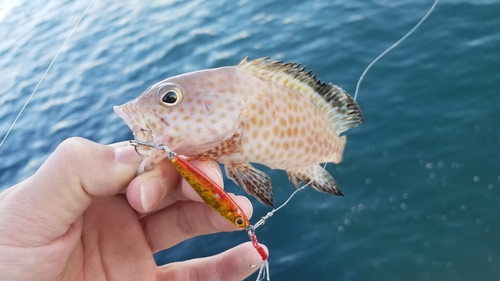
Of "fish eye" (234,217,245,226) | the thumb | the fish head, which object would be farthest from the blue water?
the thumb

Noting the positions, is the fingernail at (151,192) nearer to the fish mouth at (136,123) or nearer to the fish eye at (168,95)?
the fish mouth at (136,123)

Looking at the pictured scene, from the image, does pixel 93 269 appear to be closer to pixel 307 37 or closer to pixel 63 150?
pixel 63 150

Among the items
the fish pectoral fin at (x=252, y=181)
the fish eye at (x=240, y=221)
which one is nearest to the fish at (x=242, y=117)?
the fish pectoral fin at (x=252, y=181)

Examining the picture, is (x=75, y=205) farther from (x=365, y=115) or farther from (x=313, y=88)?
(x=365, y=115)

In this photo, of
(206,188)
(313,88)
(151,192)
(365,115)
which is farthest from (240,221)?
(365,115)

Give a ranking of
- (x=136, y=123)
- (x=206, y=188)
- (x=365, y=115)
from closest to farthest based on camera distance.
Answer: (x=206, y=188), (x=136, y=123), (x=365, y=115)
